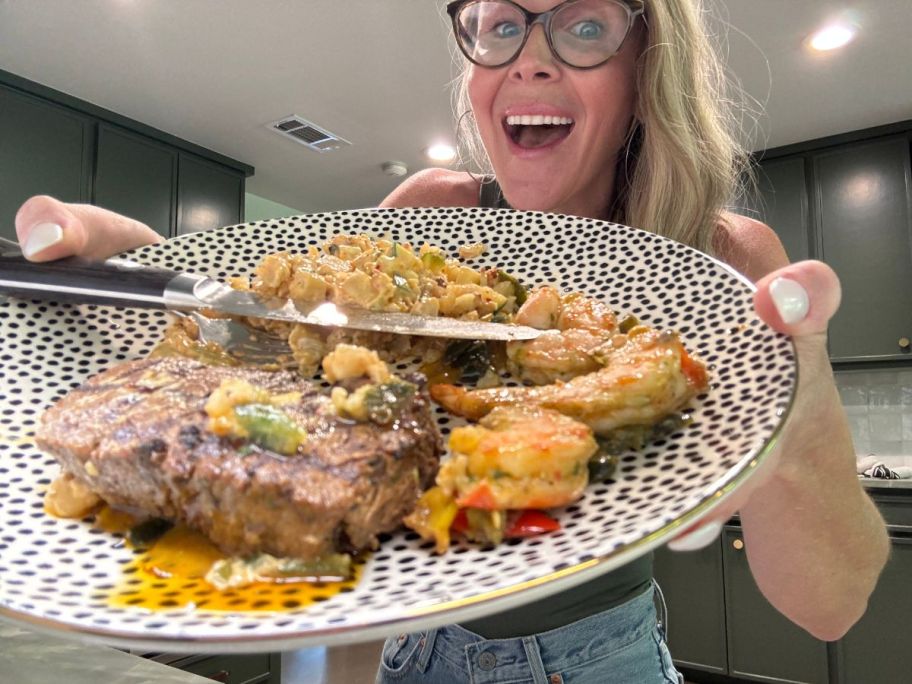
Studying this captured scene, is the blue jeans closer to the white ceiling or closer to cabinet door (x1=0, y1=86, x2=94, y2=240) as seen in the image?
the white ceiling

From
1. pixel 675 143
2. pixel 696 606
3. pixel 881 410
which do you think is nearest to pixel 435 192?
pixel 675 143

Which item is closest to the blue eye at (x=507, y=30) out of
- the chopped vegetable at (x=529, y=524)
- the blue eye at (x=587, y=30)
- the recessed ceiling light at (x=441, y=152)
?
the blue eye at (x=587, y=30)

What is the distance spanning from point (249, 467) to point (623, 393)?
0.33 metres

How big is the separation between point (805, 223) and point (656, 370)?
479 cm

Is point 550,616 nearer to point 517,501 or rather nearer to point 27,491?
point 517,501

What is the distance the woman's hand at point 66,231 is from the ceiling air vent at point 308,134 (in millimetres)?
3746

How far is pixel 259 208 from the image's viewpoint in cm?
616

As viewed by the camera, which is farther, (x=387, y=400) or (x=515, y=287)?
(x=515, y=287)

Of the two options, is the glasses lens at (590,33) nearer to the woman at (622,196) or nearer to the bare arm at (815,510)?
the woman at (622,196)

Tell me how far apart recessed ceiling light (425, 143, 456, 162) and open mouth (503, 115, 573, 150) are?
370cm

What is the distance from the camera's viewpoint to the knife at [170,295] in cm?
75

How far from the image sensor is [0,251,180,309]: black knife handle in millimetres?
758

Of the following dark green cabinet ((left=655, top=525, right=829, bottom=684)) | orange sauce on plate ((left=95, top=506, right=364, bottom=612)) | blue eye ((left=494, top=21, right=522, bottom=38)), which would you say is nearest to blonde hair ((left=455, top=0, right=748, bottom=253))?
blue eye ((left=494, top=21, right=522, bottom=38))

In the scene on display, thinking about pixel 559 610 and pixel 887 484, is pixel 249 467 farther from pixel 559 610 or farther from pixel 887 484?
pixel 887 484
